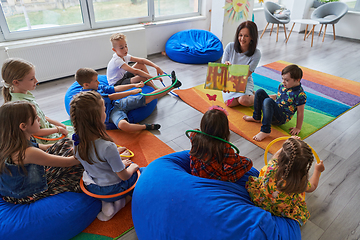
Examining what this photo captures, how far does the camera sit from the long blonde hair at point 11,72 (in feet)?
6.40

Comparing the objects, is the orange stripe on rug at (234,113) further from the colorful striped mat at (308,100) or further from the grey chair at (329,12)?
the grey chair at (329,12)

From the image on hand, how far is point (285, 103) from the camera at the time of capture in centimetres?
252

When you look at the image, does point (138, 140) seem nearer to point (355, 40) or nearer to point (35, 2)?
point (35, 2)

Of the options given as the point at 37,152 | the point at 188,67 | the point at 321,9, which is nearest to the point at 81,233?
the point at 37,152

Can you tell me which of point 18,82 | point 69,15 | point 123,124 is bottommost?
point 123,124

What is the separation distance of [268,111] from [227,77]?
2.10 feet

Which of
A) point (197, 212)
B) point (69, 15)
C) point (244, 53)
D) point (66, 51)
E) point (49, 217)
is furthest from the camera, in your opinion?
point (69, 15)

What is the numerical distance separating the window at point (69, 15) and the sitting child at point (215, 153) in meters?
3.72

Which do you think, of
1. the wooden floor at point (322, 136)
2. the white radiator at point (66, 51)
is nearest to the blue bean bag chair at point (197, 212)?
the wooden floor at point (322, 136)

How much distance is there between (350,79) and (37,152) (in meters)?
4.51

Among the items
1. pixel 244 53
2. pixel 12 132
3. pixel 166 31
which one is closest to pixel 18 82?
pixel 12 132

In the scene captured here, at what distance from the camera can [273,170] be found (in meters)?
1.38

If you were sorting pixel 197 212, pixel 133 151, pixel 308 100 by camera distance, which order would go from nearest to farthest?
pixel 197 212 → pixel 133 151 → pixel 308 100

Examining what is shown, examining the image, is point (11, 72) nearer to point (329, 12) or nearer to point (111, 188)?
point (111, 188)
